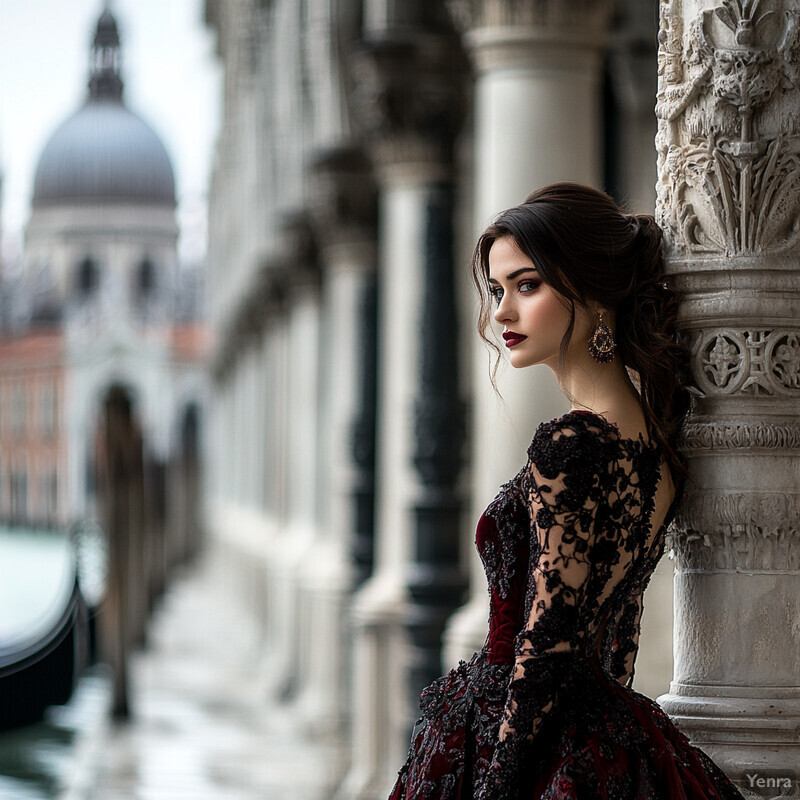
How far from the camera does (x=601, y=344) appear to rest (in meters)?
3.50

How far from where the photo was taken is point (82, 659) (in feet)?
68.6

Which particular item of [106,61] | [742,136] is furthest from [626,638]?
→ [106,61]

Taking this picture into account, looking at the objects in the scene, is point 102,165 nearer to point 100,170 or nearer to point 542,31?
point 100,170

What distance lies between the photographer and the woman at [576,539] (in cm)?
324

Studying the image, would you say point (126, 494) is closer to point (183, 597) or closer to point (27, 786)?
point (27, 786)

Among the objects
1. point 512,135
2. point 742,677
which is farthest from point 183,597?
point 742,677

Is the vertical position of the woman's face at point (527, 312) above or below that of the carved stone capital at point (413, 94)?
below

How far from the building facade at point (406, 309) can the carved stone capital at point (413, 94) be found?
0.01m

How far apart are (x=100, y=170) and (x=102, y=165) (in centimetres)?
90

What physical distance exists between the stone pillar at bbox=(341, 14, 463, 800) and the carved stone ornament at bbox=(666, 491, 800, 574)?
672 cm

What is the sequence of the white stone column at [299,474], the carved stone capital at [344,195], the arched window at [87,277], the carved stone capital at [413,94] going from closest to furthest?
1. the carved stone capital at [413,94]
2. the carved stone capital at [344,195]
3. the white stone column at [299,474]
4. the arched window at [87,277]

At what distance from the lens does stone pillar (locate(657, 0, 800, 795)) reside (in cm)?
360

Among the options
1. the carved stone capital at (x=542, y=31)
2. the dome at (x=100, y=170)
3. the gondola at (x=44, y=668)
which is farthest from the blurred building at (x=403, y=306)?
the dome at (x=100, y=170)

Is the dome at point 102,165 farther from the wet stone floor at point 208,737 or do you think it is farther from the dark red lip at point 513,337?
the dark red lip at point 513,337
